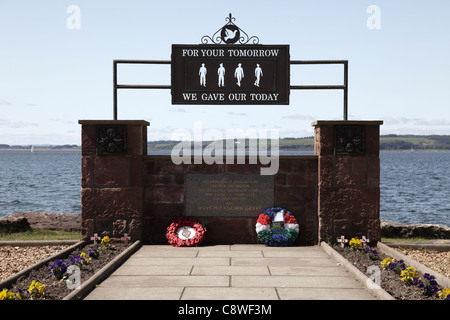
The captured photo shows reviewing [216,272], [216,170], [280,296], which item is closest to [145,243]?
[216,170]

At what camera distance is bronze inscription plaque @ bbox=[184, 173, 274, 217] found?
938cm

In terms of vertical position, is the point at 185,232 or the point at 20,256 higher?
the point at 185,232

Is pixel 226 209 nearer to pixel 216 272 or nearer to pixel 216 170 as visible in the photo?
pixel 216 170

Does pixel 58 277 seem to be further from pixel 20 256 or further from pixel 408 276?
pixel 408 276

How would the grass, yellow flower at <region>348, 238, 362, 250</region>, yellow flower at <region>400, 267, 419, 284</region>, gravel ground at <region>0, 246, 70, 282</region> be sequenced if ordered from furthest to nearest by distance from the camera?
the grass < yellow flower at <region>348, 238, 362, 250</region> < gravel ground at <region>0, 246, 70, 282</region> < yellow flower at <region>400, 267, 419, 284</region>

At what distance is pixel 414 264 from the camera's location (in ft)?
24.6

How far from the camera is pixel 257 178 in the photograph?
9383mm

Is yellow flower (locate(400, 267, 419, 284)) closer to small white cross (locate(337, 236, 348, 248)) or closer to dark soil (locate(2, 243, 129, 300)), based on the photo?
small white cross (locate(337, 236, 348, 248))

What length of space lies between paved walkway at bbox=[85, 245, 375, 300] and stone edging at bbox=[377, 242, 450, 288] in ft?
3.55

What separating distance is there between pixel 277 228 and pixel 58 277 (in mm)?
4077

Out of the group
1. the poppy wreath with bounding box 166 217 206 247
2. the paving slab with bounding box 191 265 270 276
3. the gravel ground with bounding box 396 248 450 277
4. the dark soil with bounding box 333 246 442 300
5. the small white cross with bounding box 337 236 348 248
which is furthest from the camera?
the poppy wreath with bounding box 166 217 206 247

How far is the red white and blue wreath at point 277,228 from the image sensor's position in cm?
916

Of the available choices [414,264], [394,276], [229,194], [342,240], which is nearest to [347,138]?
[342,240]

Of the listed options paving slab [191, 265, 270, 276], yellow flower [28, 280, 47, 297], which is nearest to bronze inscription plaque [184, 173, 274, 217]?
paving slab [191, 265, 270, 276]
